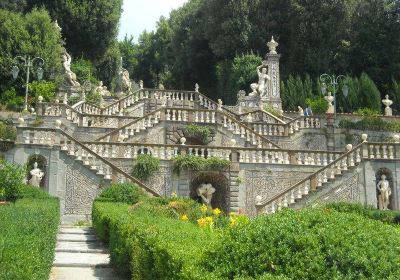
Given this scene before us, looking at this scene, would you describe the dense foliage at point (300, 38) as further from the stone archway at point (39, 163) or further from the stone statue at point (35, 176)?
the stone statue at point (35, 176)

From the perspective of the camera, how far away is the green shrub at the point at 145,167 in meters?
20.6

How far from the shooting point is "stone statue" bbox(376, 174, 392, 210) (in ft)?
67.8

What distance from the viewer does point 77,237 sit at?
14.6m

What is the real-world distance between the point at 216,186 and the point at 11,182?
8488 millimetres

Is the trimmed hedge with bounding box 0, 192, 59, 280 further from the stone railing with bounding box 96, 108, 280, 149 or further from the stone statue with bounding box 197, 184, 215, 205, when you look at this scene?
the stone railing with bounding box 96, 108, 280, 149

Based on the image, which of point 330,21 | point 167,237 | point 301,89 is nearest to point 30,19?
point 301,89

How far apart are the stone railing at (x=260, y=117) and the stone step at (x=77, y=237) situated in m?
15.8

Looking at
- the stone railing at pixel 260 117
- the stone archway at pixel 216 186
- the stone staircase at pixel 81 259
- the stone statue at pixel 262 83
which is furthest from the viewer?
the stone statue at pixel 262 83

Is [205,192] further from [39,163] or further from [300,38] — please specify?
[300,38]

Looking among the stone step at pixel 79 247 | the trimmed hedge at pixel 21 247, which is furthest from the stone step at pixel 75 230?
the trimmed hedge at pixel 21 247

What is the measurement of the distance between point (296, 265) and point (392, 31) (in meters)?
44.5

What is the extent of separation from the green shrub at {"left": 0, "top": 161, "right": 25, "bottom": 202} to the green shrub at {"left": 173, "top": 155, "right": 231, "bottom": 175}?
6321 millimetres

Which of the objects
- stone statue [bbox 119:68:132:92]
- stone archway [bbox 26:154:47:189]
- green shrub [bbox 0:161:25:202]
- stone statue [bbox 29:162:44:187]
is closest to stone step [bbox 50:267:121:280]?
green shrub [bbox 0:161:25:202]

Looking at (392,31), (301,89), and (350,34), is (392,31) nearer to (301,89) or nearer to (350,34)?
(350,34)
